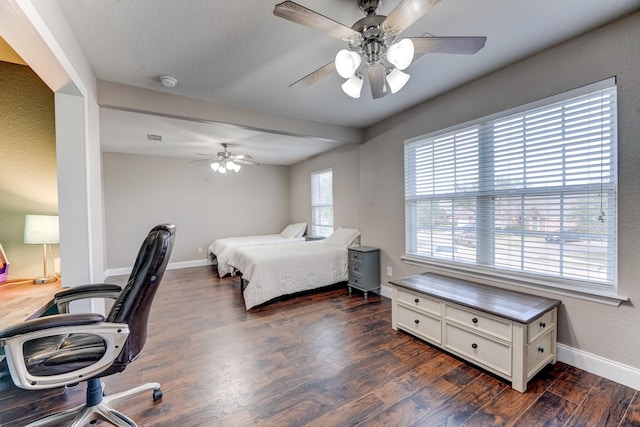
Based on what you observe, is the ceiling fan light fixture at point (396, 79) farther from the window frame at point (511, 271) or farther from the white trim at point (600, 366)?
the white trim at point (600, 366)

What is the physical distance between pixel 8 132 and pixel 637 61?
14.8ft

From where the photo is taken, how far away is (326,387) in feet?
6.01

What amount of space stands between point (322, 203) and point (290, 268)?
2.36 metres

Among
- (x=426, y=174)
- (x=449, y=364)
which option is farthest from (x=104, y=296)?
(x=426, y=174)

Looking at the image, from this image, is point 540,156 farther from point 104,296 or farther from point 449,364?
point 104,296

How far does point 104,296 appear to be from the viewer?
70.4 inches

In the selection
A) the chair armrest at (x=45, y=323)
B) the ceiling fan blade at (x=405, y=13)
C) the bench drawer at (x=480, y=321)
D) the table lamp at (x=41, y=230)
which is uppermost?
the ceiling fan blade at (x=405, y=13)

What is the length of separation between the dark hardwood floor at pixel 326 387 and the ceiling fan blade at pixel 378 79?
2014 mm

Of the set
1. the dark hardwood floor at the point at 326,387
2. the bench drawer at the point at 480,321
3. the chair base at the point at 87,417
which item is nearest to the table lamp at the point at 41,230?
the dark hardwood floor at the point at 326,387

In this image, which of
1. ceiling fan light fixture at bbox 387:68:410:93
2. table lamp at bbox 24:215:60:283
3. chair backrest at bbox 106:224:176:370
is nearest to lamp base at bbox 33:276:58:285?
table lamp at bbox 24:215:60:283

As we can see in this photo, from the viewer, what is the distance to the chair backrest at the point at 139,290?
1.33 m

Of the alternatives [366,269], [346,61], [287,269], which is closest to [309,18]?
[346,61]

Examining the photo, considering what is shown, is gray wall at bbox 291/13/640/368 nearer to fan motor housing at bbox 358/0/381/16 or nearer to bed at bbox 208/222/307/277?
fan motor housing at bbox 358/0/381/16

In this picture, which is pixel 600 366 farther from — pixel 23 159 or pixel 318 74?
pixel 23 159
